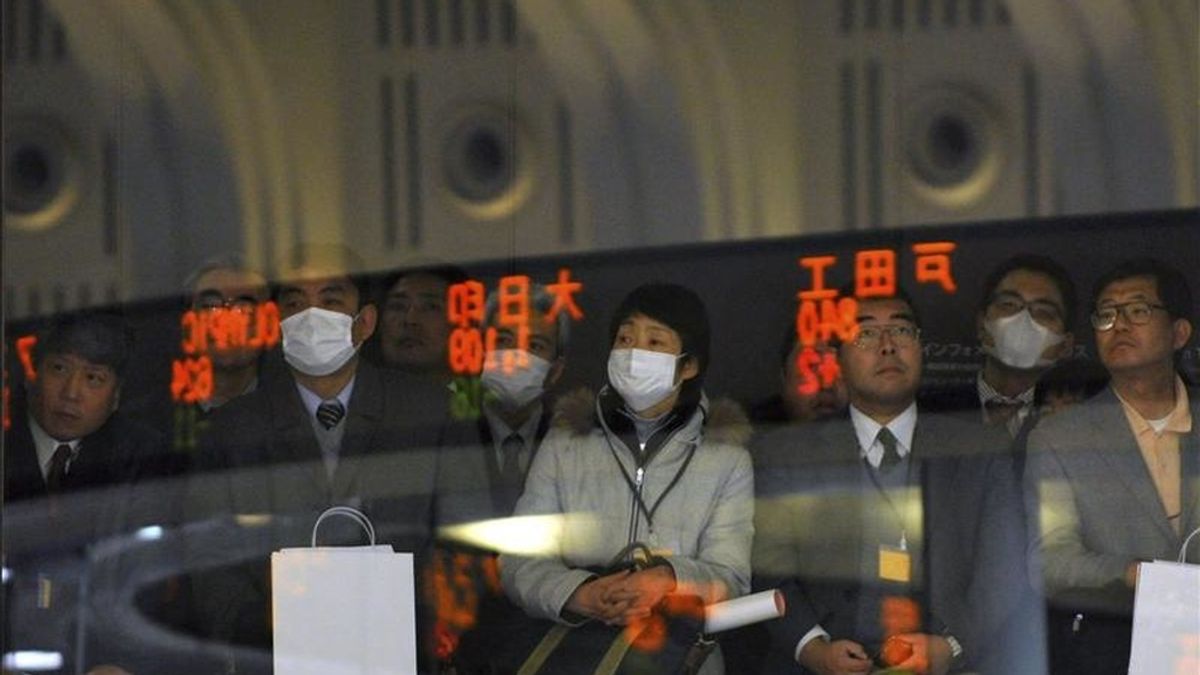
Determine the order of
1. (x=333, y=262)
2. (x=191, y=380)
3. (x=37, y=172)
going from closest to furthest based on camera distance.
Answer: (x=333, y=262), (x=191, y=380), (x=37, y=172)

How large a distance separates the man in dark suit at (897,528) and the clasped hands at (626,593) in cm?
29

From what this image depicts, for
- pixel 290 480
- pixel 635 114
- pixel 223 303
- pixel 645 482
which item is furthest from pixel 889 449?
pixel 223 303

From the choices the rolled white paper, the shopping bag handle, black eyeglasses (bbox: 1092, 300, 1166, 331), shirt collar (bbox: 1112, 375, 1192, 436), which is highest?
black eyeglasses (bbox: 1092, 300, 1166, 331)

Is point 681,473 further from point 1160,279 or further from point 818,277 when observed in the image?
point 1160,279

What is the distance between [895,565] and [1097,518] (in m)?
0.42

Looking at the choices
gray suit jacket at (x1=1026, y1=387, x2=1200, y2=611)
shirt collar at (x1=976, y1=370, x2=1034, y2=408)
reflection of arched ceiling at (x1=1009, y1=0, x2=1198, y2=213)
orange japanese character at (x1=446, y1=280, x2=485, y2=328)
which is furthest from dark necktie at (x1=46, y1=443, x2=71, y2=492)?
reflection of arched ceiling at (x1=1009, y1=0, x2=1198, y2=213)

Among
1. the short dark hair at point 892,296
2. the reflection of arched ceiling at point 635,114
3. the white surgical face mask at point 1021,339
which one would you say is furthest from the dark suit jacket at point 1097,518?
the reflection of arched ceiling at point 635,114

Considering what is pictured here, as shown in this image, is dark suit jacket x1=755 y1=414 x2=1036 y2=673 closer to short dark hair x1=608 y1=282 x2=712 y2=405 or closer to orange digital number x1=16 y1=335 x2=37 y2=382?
short dark hair x1=608 y1=282 x2=712 y2=405

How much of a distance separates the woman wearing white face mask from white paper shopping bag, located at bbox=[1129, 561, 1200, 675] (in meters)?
0.81

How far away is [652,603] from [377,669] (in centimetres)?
67

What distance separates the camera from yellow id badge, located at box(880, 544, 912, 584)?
473 cm

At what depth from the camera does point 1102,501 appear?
4664mm

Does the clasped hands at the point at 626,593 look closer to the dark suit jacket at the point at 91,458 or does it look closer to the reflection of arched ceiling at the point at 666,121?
the reflection of arched ceiling at the point at 666,121

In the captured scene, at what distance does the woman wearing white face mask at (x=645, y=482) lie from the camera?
482cm
